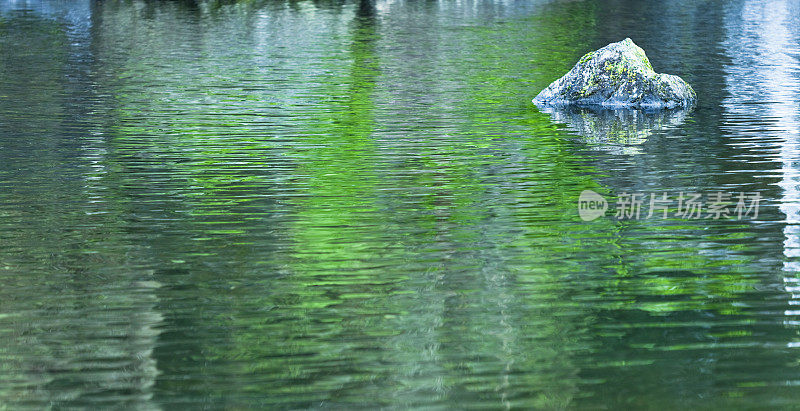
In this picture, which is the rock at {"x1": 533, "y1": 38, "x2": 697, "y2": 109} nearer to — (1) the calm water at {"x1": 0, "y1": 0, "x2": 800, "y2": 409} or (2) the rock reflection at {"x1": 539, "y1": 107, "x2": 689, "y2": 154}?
(2) the rock reflection at {"x1": 539, "y1": 107, "x2": 689, "y2": 154}

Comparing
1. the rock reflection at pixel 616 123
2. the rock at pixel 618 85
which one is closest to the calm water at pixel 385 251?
the rock reflection at pixel 616 123

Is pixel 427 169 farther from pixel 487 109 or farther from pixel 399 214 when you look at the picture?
pixel 487 109

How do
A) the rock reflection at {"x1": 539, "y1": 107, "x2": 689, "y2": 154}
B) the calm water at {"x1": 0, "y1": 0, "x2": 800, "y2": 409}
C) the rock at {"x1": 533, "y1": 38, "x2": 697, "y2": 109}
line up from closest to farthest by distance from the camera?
the calm water at {"x1": 0, "y1": 0, "x2": 800, "y2": 409} → the rock reflection at {"x1": 539, "y1": 107, "x2": 689, "y2": 154} → the rock at {"x1": 533, "y1": 38, "x2": 697, "y2": 109}

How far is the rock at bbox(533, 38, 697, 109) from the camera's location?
23156mm

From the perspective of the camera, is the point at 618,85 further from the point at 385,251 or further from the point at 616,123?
the point at 385,251

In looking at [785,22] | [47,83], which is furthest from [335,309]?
[785,22]

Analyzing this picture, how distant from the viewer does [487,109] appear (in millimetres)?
22234

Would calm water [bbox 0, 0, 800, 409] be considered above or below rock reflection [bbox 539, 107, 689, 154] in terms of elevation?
above

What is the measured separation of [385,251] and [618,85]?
14.3 meters

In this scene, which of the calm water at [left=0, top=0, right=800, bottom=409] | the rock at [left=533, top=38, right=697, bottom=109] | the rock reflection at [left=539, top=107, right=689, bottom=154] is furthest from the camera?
the rock at [left=533, top=38, right=697, bottom=109]

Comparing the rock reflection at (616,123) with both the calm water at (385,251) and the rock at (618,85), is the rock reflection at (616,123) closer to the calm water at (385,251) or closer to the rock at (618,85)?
the calm water at (385,251)

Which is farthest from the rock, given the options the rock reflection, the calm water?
the calm water

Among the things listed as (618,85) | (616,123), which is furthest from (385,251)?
(618,85)

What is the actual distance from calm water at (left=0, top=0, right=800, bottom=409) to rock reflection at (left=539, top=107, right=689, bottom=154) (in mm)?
124
